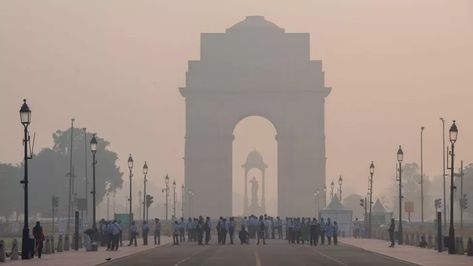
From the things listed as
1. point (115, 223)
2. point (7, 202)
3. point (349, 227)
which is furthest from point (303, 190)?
point (115, 223)

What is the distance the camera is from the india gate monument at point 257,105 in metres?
155

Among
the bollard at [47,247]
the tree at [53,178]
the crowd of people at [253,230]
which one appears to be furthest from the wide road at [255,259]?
the tree at [53,178]

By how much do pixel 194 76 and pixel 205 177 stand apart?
1139 cm

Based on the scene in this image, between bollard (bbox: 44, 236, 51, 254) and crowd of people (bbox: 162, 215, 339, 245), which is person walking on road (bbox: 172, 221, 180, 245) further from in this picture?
bollard (bbox: 44, 236, 51, 254)

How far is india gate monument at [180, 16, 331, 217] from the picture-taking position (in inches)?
Result: 6093

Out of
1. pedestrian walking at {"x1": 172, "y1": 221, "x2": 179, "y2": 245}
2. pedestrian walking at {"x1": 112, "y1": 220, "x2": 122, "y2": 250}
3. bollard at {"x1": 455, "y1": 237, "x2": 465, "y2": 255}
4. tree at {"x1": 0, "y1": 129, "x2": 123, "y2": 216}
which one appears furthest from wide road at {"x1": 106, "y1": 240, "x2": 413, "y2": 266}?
tree at {"x1": 0, "y1": 129, "x2": 123, "y2": 216}

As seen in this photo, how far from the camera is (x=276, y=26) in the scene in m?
157

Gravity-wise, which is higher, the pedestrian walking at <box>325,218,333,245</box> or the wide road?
the pedestrian walking at <box>325,218,333,245</box>

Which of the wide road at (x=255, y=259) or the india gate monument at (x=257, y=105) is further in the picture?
the india gate monument at (x=257, y=105)

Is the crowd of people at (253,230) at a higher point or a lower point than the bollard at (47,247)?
higher

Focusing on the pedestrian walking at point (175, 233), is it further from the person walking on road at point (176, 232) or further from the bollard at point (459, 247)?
the bollard at point (459, 247)

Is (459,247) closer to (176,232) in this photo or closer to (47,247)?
(47,247)

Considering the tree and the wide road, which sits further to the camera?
the tree

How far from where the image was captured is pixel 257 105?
154875 mm
